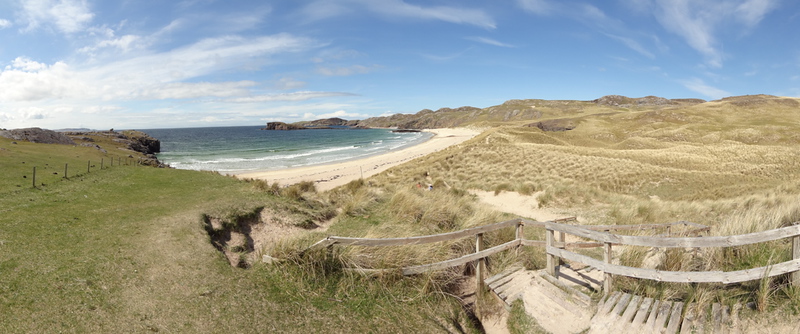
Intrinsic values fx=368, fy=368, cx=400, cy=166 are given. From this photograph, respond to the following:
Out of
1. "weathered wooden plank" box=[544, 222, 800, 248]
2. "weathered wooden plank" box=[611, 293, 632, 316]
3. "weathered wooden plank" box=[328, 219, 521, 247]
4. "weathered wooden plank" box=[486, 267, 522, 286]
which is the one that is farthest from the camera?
"weathered wooden plank" box=[486, 267, 522, 286]

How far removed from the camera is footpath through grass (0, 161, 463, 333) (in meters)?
5.35

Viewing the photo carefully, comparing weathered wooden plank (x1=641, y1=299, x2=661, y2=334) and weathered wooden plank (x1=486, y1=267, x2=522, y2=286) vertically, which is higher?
weathered wooden plank (x1=641, y1=299, x2=661, y2=334)

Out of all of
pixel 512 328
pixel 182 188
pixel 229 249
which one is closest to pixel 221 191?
pixel 182 188

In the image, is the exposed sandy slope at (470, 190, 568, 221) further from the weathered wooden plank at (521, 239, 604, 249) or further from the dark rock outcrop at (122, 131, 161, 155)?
the dark rock outcrop at (122, 131, 161, 155)

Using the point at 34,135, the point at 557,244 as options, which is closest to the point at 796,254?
the point at 557,244

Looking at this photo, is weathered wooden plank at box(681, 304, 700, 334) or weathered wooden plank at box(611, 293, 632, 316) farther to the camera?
weathered wooden plank at box(611, 293, 632, 316)

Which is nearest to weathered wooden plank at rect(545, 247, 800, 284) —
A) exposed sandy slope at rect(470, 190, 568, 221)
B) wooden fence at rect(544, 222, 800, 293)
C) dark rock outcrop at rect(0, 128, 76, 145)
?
wooden fence at rect(544, 222, 800, 293)

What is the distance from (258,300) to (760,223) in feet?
34.4

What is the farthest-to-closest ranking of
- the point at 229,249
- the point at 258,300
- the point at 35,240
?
1. the point at 229,249
2. the point at 35,240
3. the point at 258,300

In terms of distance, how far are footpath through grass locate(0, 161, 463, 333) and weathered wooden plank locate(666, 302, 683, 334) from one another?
129 inches

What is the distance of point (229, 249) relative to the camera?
369 inches

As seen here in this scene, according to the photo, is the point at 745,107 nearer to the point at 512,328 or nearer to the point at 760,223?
the point at 760,223

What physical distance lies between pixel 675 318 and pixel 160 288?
8148 millimetres

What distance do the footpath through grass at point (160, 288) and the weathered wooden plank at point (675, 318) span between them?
328cm
